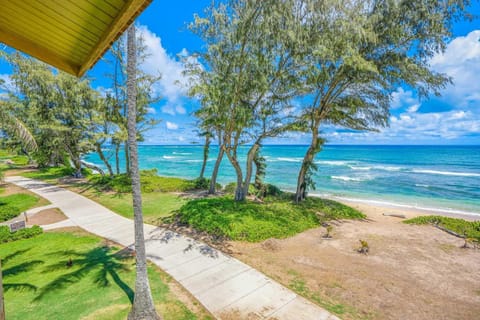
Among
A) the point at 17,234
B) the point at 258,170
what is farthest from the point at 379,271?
the point at 17,234

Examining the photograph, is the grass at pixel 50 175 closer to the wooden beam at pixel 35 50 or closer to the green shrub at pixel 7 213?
the green shrub at pixel 7 213

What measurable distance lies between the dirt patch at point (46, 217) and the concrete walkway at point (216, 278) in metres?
1.22

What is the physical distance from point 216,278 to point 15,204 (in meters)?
14.1

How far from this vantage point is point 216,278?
18.2ft

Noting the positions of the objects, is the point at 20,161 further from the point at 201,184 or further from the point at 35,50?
the point at 35,50

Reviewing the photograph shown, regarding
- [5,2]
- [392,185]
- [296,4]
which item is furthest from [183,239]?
[392,185]

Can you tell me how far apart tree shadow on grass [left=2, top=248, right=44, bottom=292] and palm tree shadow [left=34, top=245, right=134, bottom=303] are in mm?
456

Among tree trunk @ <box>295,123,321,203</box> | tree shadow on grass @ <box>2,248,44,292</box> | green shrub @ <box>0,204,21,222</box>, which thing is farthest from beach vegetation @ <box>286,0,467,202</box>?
green shrub @ <box>0,204,21,222</box>

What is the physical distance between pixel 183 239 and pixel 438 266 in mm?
8385

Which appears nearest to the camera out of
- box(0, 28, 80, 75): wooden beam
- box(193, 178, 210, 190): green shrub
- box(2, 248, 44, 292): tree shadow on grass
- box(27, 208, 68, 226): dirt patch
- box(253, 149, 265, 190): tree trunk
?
box(0, 28, 80, 75): wooden beam

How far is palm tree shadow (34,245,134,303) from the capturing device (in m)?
5.11

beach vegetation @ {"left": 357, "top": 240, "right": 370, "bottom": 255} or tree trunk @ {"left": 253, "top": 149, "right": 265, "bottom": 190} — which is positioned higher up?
tree trunk @ {"left": 253, "top": 149, "right": 265, "bottom": 190}

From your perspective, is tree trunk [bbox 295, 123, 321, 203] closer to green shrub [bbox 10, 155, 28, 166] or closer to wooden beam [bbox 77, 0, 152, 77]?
wooden beam [bbox 77, 0, 152, 77]

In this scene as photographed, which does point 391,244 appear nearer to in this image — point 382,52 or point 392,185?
point 382,52
